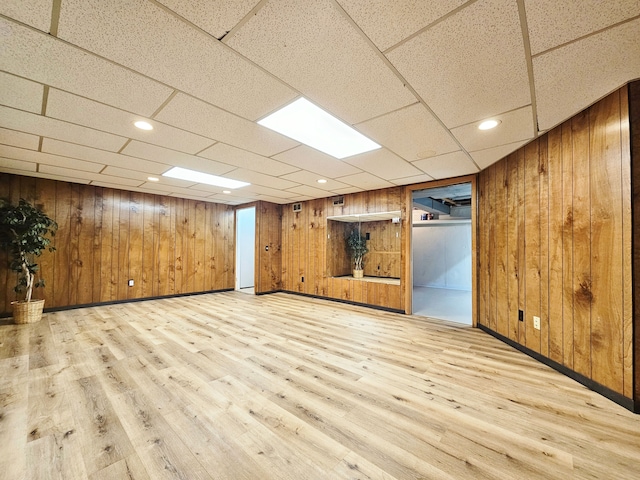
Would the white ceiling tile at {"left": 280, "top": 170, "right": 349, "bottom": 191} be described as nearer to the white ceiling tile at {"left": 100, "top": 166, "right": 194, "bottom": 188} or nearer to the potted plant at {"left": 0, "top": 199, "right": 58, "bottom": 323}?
the white ceiling tile at {"left": 100, "top": 166, "right": 194, "bottom": 188}

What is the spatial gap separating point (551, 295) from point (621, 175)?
126 cm

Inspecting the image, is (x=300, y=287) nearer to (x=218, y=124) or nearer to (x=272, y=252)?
(x=272, y=252)

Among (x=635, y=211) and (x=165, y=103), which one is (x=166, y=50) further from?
(x=635, y=211)

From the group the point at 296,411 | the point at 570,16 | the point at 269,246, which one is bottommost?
the point at 296,411

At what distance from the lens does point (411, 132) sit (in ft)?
8.57

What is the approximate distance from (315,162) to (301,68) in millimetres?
1903

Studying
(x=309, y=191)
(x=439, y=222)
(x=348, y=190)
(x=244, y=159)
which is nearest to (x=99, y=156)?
(x=244, y=159)

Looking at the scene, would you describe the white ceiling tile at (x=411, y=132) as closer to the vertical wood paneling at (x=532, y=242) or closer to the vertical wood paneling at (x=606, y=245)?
the vertical wood paneling at (x=532, y=242)

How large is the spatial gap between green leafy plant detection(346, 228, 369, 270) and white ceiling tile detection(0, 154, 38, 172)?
571 cm

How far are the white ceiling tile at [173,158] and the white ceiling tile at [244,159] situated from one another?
0.21 metres

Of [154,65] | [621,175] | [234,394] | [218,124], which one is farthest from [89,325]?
[621,175]

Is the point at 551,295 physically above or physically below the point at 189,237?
below

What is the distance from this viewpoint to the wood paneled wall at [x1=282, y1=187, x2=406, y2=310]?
203 inches

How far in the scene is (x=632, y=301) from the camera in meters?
1.94
